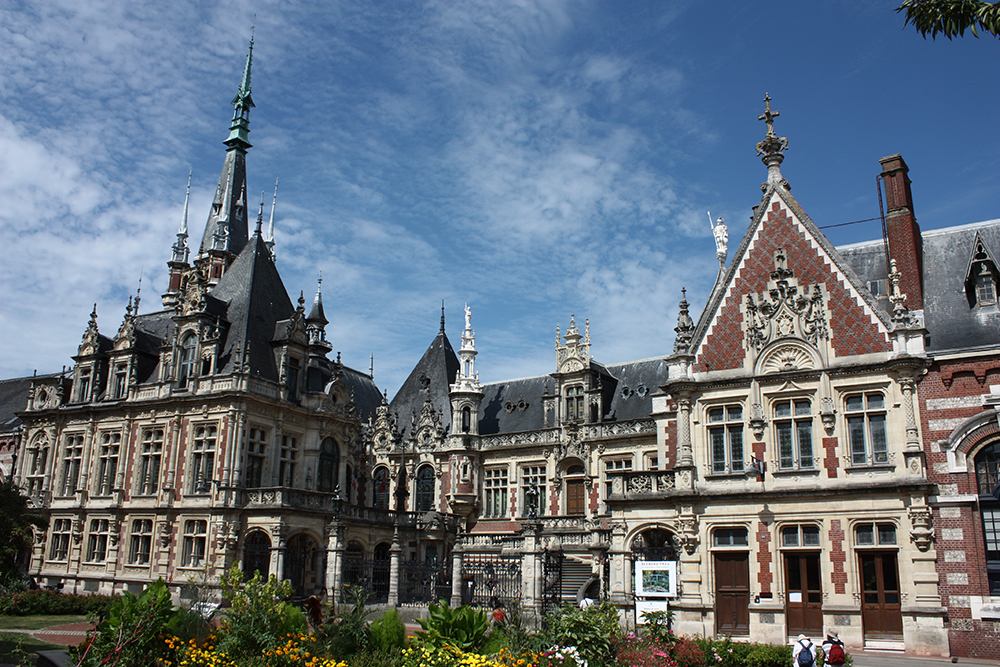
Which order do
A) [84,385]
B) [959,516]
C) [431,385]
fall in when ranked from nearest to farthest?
1. [959,516]
2. [84,385]
3. [431,385]

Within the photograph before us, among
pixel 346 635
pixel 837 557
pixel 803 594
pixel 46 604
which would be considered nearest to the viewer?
pixel 346 635

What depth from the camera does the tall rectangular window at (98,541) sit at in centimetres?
3853

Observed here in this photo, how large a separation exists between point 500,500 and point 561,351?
330 inches

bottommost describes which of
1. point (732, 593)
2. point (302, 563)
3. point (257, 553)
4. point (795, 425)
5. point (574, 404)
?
point (732, 593)

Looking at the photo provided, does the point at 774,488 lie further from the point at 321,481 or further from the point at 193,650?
the point at 321,481

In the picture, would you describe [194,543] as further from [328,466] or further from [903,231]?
[903,231]

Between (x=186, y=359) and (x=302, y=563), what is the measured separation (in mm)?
11502

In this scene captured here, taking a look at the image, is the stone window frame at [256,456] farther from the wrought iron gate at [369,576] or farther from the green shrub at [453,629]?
the green shrub at [453,629]

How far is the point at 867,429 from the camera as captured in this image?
24.6 metres

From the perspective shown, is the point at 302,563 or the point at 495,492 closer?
the point at 302,563

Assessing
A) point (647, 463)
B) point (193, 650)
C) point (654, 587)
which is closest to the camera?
point (193, 650)

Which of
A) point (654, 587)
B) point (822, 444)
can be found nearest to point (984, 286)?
point (822, 444)

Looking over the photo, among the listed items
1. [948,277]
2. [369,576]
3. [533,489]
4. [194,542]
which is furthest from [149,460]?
[948,277]

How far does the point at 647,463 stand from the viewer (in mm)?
36531
